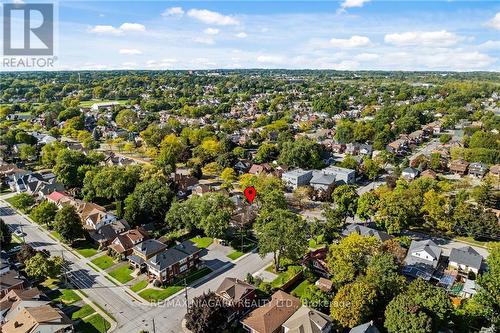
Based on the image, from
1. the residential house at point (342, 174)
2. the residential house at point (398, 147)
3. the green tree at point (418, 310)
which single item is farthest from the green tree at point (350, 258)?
the residential house at point (398, 147)

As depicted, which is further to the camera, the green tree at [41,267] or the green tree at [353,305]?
the green tree at [41,267]

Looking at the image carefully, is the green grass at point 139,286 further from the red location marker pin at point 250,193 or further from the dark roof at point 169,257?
the red location marker pin at point 250,193

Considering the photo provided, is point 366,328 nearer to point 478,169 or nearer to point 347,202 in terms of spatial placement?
point 347,202

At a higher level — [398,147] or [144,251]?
[398,147]

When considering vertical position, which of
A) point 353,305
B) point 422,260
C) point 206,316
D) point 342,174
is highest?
point 342,174

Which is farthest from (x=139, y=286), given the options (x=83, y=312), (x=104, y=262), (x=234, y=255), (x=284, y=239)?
(x=284, y=239)

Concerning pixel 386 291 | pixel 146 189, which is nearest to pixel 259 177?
pixel 146 189

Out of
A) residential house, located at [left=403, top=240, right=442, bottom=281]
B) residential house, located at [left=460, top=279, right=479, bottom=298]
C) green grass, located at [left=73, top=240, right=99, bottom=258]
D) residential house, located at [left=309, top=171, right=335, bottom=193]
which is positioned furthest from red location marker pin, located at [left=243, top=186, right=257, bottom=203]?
residential house, located at [left=460, top=279, right=479, bottom=298]
